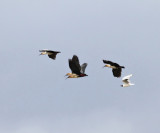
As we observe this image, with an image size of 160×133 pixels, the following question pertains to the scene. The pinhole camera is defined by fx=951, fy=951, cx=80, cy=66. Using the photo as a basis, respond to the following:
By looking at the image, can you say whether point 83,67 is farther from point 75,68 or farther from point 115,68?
point 75,68

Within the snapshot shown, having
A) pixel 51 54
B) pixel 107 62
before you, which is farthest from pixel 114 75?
pixel 51 54

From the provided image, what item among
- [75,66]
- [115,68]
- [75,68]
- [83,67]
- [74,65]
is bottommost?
[75,68]

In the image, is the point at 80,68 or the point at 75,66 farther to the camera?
the point at 80,68

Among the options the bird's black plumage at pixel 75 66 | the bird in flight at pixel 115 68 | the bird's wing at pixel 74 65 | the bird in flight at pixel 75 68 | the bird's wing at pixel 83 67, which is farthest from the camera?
the bird's wing at pixel 83 67

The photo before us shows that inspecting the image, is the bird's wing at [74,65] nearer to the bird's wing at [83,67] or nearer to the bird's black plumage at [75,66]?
the bird's black plumage at [75,66]

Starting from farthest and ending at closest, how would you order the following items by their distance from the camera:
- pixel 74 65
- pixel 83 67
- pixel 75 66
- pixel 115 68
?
1. pixel 115 68
2. pixel 83 67
3. pixel 75 66
4. pixel 74 65

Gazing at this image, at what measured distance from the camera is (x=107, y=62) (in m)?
146

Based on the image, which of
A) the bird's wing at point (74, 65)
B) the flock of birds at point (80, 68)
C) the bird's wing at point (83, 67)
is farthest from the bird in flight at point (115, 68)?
the bird's wing at point (74, 65)

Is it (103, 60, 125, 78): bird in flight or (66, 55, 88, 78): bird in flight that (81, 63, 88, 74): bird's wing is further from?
(103, 60, 125, 78): bird in flight

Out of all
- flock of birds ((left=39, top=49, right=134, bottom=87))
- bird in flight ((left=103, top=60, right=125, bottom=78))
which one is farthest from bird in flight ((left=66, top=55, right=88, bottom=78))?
bird in flight ((left=103, top=60, right=125, bottom=78))

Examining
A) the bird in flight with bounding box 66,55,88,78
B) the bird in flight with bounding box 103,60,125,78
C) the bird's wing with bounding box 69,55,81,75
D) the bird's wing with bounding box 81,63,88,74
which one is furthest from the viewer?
the bird's wing with bounding box 81,63,88,74

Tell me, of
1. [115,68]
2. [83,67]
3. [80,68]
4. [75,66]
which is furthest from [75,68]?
[115,68]

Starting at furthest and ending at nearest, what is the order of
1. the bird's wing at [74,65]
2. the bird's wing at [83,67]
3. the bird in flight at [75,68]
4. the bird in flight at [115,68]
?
the bird's wing at [83,67] < the bird in flight at [115,68] < the bird in flight at [75,68] < the bird's wing at [74,65]

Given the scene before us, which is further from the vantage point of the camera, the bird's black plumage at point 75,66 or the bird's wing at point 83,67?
the bird's wing at point 83,67
